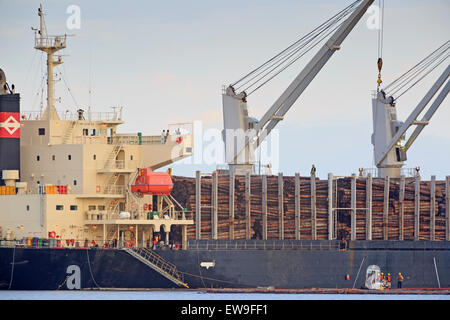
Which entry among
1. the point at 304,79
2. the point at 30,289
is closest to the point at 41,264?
the point at 30,289

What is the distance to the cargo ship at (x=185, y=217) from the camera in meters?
52.8

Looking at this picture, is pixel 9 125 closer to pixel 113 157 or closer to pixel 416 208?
pixel 113 157

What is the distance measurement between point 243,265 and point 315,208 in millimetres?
5322

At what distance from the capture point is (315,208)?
57.1 metres

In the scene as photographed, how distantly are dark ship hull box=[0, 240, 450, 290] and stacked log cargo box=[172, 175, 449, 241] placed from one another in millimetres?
947

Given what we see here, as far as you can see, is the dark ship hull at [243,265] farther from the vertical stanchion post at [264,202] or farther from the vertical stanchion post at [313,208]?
the vertical stanchion post at [264,202]

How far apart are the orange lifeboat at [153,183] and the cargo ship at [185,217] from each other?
0.18 ft

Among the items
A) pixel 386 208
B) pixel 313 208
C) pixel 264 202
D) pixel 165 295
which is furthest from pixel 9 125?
pixel 386 208

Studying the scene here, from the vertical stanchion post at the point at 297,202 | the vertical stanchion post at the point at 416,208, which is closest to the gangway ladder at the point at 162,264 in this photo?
the vertical stanchion post at the point at 297,202

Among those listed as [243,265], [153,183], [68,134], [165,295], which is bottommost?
[165,295]

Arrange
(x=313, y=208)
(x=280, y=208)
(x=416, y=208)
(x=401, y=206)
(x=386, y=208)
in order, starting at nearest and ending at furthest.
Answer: (x=280, y=208), (x=313, y=208), (x=386, y=208), (x=401, y=206), (x=416, y=208)
